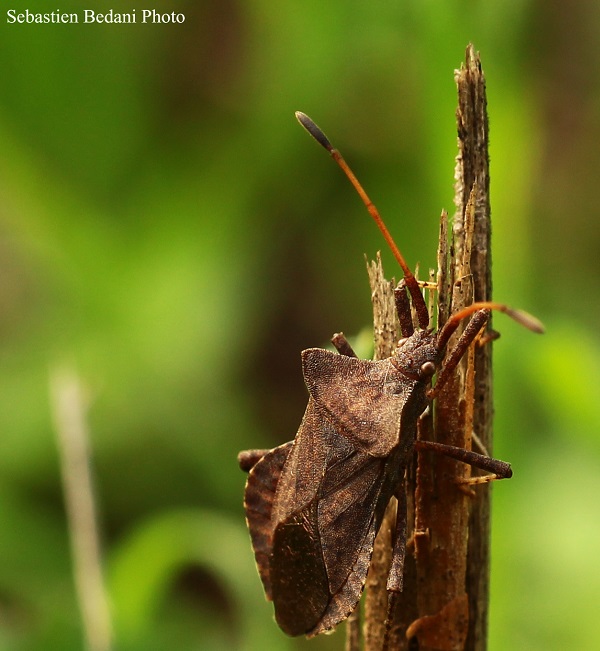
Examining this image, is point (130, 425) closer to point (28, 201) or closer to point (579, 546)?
point (28, 201)

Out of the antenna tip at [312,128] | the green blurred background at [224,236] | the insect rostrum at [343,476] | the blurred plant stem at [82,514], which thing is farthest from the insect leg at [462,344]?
the blurred plant stem at [82,514]

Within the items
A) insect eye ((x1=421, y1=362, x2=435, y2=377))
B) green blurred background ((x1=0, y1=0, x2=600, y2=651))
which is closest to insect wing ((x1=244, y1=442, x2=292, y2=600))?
insect eye ((x1=421, y1=362, x2=435, y2=377))

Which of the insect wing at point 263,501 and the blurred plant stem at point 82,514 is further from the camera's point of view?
the blurred plant stem at point 82,514

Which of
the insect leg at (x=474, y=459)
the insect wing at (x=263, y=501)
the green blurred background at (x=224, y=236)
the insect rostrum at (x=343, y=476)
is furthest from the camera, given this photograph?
the green blurred background at (x=224, y=236)

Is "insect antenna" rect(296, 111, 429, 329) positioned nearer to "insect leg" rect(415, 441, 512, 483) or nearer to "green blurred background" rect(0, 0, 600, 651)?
"insect leg" rect(415, 441, 512, 483)

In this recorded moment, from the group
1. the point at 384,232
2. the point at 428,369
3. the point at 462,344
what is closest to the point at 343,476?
the point at 428,369

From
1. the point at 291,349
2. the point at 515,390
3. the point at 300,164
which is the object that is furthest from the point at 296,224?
the point at 515,390

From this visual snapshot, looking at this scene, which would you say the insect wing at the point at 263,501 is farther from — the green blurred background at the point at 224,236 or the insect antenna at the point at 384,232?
the green blurred background at the point at 224,236

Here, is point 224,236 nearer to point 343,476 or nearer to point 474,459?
point 343,476
